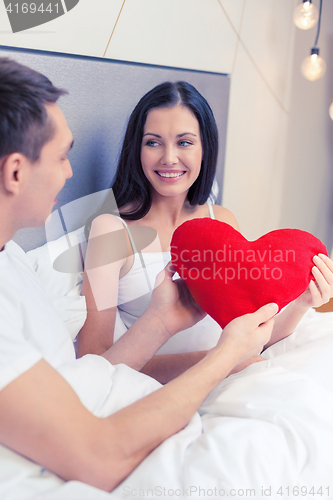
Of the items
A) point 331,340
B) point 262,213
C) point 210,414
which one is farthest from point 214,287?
point 262,213

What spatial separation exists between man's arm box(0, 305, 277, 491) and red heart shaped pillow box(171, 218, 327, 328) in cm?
25

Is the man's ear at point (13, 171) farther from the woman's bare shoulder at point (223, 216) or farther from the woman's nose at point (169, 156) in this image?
the woman's bare shoulder at point (223, 216)

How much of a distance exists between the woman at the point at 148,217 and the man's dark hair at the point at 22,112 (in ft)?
1.74

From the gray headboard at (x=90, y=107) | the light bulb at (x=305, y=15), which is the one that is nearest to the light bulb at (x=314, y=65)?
the light bulb at (x=305, y=15)

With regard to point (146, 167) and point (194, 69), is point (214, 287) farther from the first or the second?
point (194, 69)

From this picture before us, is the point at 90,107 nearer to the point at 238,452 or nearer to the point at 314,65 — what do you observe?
the point at 238,452

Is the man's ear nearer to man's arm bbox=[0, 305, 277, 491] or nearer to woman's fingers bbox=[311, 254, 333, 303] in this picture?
man's arm bbox=[0, 305, 277, 491]

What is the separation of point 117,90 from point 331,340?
1.03m

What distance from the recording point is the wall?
1291mm

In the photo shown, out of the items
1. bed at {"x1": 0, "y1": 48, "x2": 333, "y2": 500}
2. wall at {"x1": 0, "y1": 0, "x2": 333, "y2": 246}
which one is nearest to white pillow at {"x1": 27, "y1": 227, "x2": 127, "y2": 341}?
bed at {"x1": 0, "y1": 48, "x2": 333, "y2": 500}

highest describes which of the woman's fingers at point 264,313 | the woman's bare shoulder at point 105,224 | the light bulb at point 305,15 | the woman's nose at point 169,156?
the light bulb at point 305,15

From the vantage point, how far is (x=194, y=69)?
1.64m

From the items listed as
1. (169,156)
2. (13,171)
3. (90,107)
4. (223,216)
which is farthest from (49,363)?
(223,216)

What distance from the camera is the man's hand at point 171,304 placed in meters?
0.99
